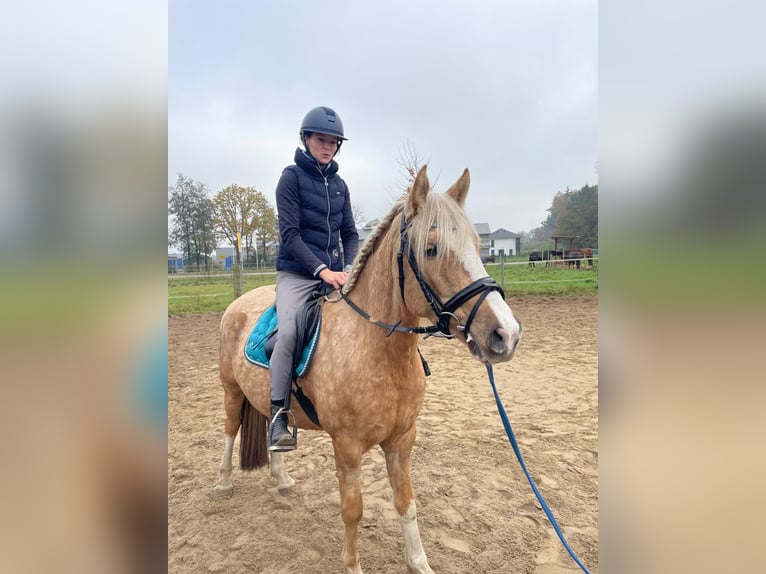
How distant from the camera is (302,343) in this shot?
2.80m

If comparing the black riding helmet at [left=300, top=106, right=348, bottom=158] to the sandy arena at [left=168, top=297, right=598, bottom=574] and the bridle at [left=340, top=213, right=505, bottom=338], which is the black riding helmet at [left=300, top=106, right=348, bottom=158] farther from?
the sandy arena at [left=168, top=297, right=598, bottom=574]

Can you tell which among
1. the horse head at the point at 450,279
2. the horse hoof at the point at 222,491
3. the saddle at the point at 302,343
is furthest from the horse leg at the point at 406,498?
the horse hoof at the point at 222,491

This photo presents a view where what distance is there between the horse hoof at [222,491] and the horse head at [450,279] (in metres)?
3.05

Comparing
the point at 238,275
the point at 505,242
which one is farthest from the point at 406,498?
the point at 505,242

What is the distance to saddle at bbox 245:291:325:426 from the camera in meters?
2.78

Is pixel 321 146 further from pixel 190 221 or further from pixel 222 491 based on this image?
pixel 190 221

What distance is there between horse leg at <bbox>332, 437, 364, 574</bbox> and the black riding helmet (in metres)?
2.22

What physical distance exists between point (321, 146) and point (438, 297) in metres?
1.71

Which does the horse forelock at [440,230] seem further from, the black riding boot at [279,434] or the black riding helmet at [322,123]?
the black riding boot at [279,434]

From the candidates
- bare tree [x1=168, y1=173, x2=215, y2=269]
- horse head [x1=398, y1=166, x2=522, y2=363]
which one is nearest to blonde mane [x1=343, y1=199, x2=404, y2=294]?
horse head [x1=398, y1=166, x2=522, y2=363]
